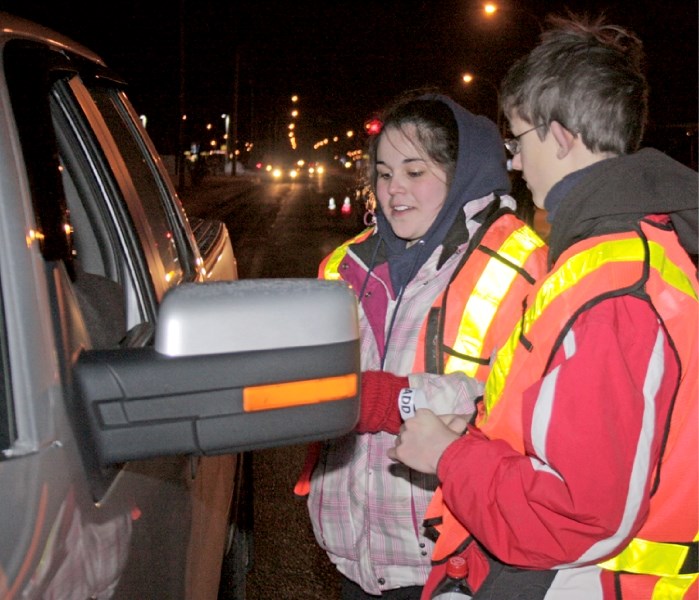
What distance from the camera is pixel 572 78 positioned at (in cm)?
174

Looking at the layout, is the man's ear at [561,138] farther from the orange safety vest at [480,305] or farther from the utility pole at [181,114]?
the utility pole at [181,114]

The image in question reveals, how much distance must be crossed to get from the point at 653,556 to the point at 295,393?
0.74 m

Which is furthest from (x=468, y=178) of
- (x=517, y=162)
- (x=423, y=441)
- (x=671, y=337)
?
(x=671, y=337)

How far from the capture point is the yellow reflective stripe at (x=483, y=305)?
7.22 ft

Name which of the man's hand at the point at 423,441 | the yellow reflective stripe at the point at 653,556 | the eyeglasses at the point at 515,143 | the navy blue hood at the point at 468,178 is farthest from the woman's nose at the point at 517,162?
the yellow reflective stripe at the point at 653,556

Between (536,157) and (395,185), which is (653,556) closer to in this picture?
(536,157)

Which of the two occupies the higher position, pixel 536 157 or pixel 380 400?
pixel 536 157

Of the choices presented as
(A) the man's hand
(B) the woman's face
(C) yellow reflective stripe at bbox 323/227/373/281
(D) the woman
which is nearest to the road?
(D) the woman

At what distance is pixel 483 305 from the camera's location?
220cm

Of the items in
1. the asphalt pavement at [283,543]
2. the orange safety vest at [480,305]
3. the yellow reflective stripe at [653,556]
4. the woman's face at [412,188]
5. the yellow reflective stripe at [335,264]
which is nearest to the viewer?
the yellow reflective stripe at [653,556]

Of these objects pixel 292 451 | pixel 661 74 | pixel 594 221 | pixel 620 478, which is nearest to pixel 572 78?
pixel 594 221

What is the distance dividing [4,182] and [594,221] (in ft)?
3.35

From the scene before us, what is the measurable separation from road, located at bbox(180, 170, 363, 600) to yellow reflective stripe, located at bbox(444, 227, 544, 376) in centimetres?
215

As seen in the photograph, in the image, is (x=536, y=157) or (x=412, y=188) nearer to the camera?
(x=536, y=157)
